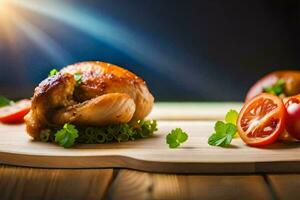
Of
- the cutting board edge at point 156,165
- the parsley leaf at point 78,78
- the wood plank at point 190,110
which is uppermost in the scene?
the parsley leaf at point 78,78

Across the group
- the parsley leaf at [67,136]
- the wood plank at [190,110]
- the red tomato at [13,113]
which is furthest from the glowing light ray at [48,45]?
the parsley leaf at [67,136]

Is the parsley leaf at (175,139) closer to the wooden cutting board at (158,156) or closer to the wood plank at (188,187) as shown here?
the wooden cutting board at (158,156)

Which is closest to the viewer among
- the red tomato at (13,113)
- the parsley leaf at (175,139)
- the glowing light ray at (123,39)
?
the parsley leaf at (175,139)

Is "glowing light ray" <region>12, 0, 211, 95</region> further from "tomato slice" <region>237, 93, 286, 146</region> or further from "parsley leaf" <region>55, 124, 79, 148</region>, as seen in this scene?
"parsley leaf" <region>55, 124, 79, 148</region>

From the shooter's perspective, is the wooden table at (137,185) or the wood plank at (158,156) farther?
the wood plank at (158,156)

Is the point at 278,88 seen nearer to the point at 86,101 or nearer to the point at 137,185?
the point at 86,101

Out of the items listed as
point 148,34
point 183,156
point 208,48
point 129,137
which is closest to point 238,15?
point 208,48

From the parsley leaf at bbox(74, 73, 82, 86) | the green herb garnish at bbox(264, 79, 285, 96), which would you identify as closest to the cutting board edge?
the parsley leaf at bbox(74, 73, 82, 86)

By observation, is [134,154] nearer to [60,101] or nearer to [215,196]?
[215,196]

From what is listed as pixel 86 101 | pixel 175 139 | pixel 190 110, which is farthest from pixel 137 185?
pixel 190 110
